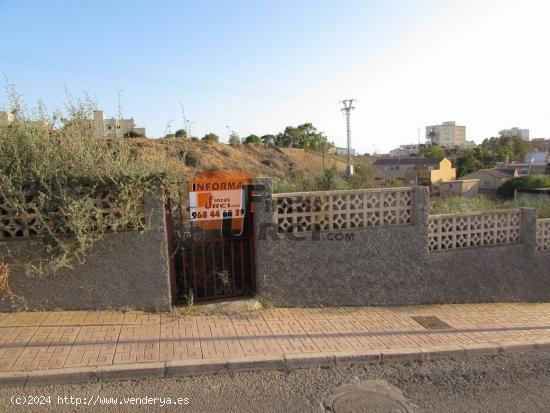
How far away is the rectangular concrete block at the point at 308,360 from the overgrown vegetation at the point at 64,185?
100 inches

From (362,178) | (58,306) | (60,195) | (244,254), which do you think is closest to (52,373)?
(58,306)

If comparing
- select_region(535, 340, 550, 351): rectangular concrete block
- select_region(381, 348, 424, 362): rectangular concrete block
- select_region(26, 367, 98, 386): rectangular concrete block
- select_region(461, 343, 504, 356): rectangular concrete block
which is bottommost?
select_region(535, 340, 550, 351): rectangular concrete block

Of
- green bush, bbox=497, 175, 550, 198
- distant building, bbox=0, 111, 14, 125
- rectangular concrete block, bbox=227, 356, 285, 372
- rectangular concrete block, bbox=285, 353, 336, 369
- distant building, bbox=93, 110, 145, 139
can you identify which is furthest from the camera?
green bush, bbox=497, 175, 550, 198

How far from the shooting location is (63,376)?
393cm

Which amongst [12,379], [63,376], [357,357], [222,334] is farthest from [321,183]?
[12,379]

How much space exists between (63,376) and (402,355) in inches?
137

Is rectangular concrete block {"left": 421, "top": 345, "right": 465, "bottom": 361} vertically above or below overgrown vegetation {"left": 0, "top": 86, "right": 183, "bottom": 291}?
below

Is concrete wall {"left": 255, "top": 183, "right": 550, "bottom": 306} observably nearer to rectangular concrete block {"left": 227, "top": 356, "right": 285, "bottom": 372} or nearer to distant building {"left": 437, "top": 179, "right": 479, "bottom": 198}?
rectangular concrete block {"left": 227, "top": 356, "right": 285, "bottom": 372}

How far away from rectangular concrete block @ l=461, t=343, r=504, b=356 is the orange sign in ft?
10.9

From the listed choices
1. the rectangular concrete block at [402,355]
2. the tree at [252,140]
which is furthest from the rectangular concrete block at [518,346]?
the tree at [252,140]

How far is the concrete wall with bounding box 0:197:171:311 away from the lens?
524 cm

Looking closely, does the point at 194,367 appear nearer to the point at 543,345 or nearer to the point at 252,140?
the point at 543,345

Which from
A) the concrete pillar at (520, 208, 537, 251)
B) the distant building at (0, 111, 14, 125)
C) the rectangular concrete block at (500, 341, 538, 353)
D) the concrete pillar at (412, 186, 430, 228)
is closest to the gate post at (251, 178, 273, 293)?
the concrete pillar at (412, 186, 430, 228)

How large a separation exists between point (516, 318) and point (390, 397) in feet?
12.2
